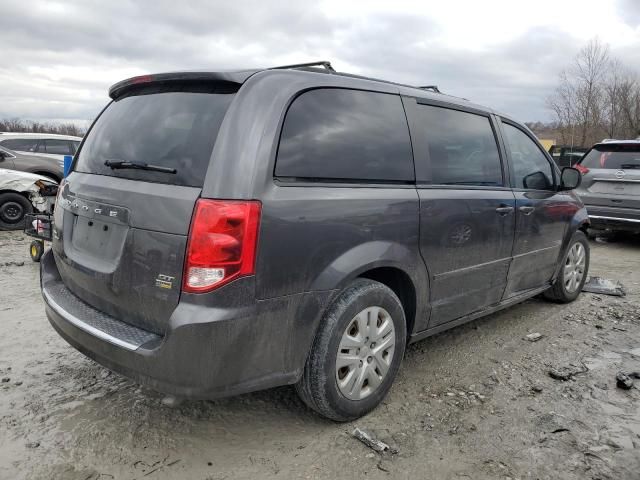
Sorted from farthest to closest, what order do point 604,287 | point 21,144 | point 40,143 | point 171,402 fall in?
1. point 40,143
2. point 21,144
3. point 604,287
4. point 171,402

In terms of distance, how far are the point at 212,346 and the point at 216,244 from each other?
0.44 m

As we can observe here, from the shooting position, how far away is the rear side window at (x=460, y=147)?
10.6 ft

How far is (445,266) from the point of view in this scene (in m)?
3.24

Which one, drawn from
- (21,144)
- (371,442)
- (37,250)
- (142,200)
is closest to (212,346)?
(142,200)

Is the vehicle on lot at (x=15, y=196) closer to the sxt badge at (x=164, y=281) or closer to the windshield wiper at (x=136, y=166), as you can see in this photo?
the windshield wiper at (x=136, y=166)

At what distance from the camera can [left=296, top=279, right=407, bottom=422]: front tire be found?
8.54ft

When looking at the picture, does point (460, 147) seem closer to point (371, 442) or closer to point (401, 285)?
point (401, 285)

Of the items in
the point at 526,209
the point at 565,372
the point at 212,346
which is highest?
the point at 526,209

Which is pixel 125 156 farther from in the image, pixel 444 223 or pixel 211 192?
pixel 444 223

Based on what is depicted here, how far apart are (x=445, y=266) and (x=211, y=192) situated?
1665 mm

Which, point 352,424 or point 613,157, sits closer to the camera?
point 352,424

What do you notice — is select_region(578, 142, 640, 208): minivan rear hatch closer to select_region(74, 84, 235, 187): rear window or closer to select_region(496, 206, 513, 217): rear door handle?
select_region(496, 206, 513, 217): rear door handle

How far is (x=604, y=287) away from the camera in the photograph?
576 cm

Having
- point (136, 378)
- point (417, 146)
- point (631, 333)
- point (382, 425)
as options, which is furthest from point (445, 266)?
point (631, 333)
